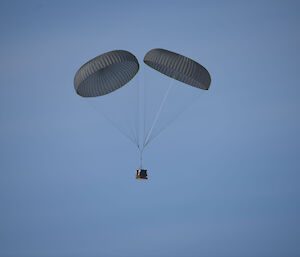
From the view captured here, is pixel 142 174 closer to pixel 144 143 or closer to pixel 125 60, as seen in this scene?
pixel 144 143

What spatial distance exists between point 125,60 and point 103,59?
2.69ft

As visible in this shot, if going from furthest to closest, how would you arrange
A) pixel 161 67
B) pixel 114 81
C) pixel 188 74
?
1. pixel 114 81
2. pixel 161 67
3. pixel 188 74

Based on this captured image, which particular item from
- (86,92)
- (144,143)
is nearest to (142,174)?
(144,143)

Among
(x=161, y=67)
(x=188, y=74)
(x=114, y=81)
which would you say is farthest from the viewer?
(x=114, y=81)

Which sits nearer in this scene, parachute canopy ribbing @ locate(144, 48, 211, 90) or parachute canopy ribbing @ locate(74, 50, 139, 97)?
parachute canopy ribbing @ locate(144, 48, 211, 90)

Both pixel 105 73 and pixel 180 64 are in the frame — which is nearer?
pixel 180 64

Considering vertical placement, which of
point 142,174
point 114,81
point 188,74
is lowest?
point 142,174

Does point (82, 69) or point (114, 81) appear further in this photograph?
point (114, 81)

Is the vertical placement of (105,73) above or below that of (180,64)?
above

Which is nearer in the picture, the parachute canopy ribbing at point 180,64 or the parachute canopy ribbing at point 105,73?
the parachute canopy ribbing at point 180,64

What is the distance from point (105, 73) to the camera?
22.4 m

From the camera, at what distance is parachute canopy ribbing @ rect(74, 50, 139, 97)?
20359 mm

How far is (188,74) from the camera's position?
66.0ft

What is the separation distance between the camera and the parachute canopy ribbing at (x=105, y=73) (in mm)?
20359
